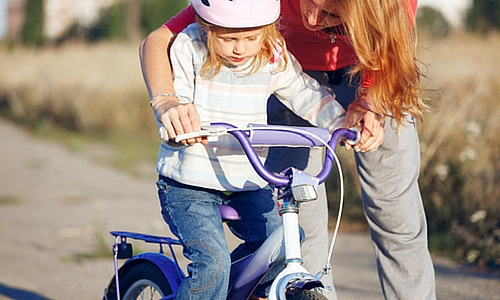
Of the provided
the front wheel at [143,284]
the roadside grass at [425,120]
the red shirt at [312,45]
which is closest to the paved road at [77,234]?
the roadside grass at [425,120]

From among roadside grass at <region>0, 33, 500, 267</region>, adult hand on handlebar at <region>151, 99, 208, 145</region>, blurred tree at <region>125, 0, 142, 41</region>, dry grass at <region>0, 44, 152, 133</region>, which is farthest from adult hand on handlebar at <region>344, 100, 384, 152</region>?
blurred tree at <region>125, 0, 142, 41</region>

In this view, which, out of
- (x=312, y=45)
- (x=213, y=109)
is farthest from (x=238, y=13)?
(x=312, y=45)

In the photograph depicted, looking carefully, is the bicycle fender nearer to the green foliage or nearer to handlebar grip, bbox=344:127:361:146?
handlebar grip, bbox=344:127:361:146

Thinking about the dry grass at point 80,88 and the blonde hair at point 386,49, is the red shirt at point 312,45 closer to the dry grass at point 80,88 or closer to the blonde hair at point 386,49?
the blonde hair at point 386,49

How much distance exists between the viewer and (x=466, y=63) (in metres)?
7.96

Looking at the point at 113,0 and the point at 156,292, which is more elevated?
the point at 113,0

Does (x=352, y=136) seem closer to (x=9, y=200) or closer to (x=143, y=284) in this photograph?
(x=143, y=284)

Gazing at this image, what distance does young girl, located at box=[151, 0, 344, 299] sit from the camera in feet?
7.91

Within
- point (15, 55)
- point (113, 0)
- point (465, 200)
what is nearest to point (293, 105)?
point (465, 200)

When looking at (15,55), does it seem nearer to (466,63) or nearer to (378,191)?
(466,63)

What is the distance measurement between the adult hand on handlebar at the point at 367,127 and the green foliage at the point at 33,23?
68.0 ft

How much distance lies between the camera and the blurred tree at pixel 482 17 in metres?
9.79

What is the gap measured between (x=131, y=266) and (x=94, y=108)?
9205 mm

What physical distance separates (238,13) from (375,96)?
52cm
